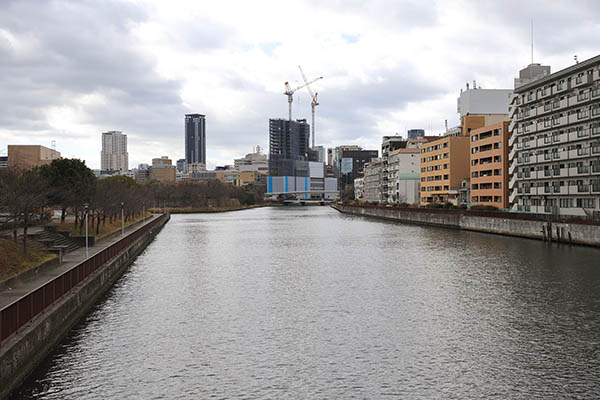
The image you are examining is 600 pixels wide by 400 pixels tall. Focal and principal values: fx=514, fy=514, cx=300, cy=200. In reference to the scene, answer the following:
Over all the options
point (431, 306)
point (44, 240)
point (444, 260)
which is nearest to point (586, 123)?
point (444, 260)

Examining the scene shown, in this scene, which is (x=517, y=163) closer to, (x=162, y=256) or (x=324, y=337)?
(x=162, y=256)

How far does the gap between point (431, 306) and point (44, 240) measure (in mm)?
24815

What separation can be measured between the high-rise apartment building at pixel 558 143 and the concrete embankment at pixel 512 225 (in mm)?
4843

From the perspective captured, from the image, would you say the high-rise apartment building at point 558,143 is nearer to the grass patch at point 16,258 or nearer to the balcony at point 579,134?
the balcony at point 579,134

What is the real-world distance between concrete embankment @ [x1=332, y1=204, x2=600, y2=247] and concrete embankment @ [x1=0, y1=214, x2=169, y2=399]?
39.4 metres

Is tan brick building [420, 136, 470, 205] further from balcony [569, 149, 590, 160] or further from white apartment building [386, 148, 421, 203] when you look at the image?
balcony [569, 149, 590, 160]

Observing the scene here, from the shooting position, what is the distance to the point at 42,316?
52.3ft

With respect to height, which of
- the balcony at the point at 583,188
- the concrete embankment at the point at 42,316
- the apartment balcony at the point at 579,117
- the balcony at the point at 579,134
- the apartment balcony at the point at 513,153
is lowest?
the concrete embankment at the point at 42,316

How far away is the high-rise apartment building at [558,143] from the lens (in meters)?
53.5

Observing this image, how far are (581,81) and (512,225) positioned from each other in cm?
1701

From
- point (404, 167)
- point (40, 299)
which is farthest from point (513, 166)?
point (404, 167)

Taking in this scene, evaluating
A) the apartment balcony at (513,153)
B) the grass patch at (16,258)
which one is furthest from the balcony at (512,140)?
the grass patch at (16,258)

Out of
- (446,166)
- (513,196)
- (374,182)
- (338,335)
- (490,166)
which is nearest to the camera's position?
(338,335)

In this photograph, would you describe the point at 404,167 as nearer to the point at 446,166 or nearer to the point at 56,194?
the point at 446,166
